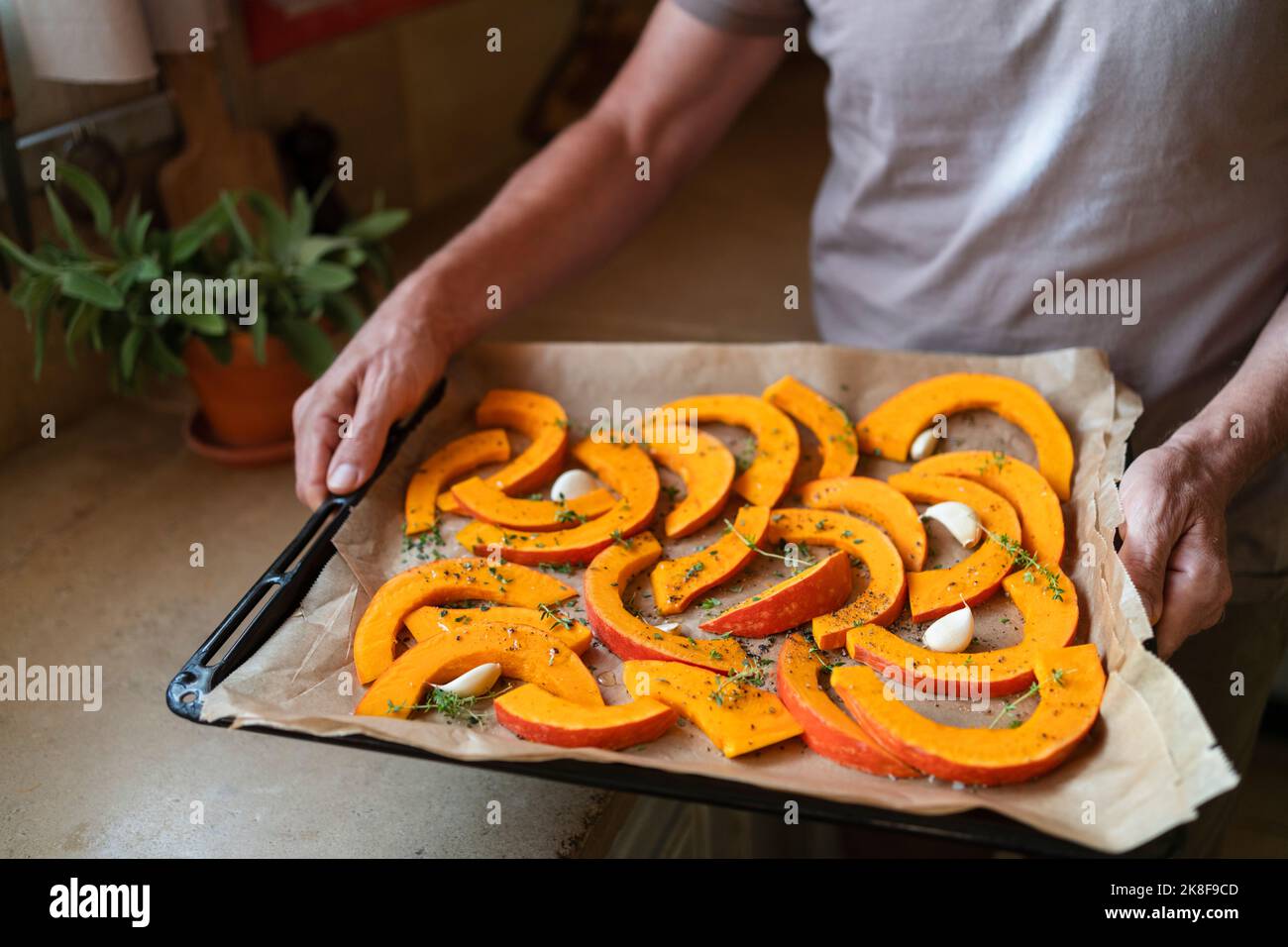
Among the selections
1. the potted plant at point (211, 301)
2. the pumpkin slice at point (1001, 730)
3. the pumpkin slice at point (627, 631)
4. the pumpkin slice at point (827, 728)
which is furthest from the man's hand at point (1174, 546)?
the potted plant at point (211, 301)

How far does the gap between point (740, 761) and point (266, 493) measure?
1.08m

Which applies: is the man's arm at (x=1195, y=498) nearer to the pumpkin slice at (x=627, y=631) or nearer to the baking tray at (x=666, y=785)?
the baking tray at (x=666, y=785)

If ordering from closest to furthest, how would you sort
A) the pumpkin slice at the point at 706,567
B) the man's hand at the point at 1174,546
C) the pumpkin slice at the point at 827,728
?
the pumpkin slice at the point at 827,728 → the man's hand at the point at 1174,546 → the pumpkin slice at the point at 706,567

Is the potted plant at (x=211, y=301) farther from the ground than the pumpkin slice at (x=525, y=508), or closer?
farther from the ground

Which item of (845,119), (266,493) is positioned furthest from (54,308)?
(845,119)

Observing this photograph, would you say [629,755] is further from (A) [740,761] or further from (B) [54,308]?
(B) [54,308]

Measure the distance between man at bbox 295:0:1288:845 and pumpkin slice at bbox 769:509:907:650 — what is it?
0.27 m

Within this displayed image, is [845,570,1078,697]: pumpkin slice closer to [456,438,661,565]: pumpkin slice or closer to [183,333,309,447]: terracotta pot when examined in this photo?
[456,438,661,565]: pumpkin slice

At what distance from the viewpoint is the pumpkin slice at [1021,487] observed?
1.47m

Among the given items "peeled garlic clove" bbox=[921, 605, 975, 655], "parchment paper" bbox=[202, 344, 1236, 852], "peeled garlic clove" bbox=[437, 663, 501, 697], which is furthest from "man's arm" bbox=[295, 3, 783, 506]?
"peeled garlic clove" bbox=[921, 605, 975, 655]

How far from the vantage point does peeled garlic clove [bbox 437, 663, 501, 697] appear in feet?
4.17

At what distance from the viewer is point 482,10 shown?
3.09m

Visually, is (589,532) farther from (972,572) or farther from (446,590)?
(972,572)

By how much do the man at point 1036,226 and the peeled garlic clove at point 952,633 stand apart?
0.19 meters
